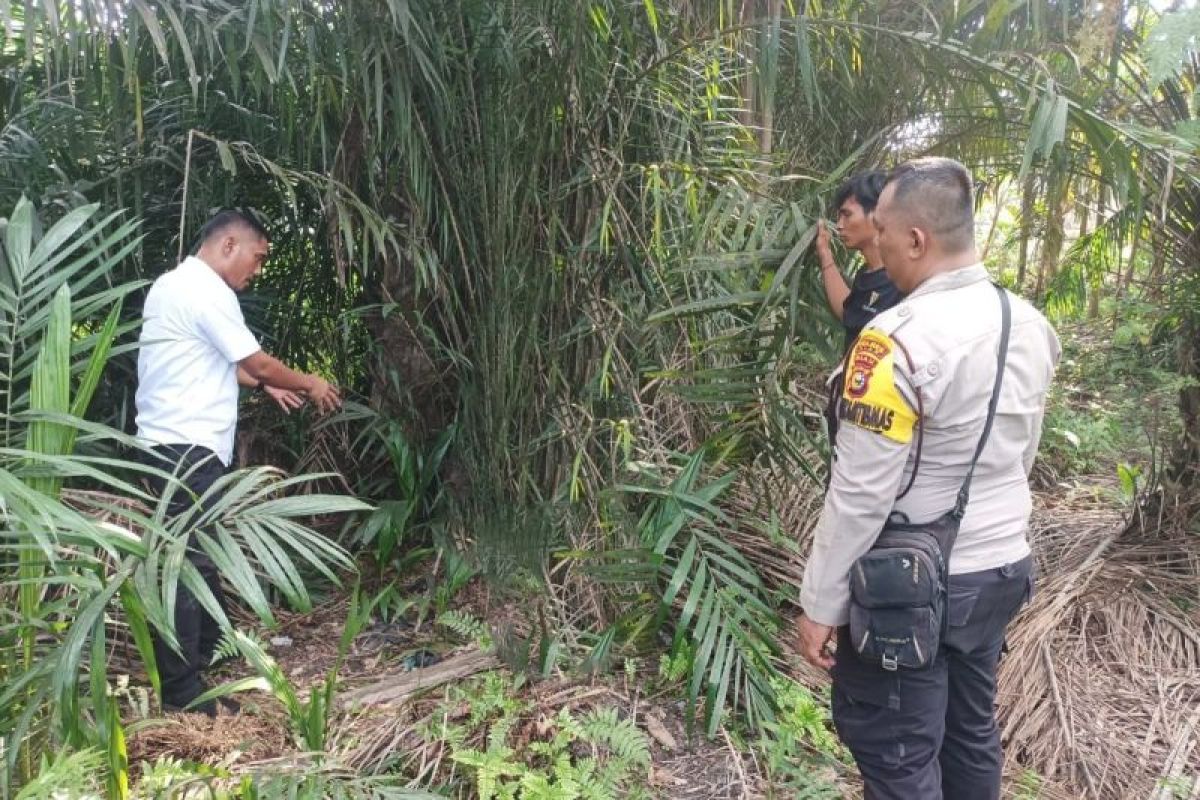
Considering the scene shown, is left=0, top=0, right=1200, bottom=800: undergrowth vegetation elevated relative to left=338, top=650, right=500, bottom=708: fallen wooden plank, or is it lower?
elevated

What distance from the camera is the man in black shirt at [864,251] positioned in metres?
2.04

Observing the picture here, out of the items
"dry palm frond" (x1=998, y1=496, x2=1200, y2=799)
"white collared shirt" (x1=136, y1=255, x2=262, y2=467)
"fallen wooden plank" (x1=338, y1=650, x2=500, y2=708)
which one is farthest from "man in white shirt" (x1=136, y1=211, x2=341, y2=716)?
"dry palm frond" (x1=998, y1=496, x2=1200, y2=799)

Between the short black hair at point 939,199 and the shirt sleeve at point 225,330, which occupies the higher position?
the short black hair at point 939,199

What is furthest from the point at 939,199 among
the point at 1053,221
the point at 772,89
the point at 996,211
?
the point at 996,211

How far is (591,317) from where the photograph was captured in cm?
283

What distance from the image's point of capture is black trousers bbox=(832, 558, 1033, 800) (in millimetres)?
1658

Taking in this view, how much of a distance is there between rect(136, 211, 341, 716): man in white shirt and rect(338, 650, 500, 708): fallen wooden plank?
0.43 meters

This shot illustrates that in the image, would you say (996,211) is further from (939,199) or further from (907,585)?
(907,585)

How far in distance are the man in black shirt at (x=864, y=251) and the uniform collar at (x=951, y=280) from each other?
14.3 inches

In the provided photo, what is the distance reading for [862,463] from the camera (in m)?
1.56

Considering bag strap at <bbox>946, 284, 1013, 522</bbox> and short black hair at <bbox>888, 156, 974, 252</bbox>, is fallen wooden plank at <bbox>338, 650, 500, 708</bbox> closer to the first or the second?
bag strap at <bbox>946, 284, 1013, 522</bbox>

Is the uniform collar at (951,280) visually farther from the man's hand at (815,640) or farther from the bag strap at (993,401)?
the man's hand at (815,640)

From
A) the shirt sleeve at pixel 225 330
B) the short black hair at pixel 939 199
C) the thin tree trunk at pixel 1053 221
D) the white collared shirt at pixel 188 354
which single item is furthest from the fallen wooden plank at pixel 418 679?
the thin tree trunk at pixel 1053 221

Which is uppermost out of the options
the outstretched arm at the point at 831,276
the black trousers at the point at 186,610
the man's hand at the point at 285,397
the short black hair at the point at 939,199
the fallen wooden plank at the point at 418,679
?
the short black hair at the point at 939,199
